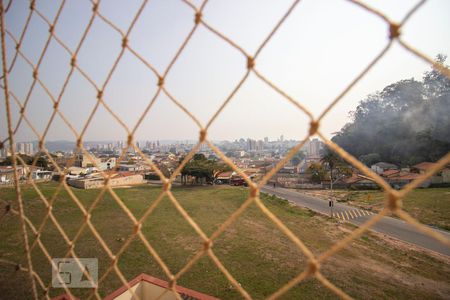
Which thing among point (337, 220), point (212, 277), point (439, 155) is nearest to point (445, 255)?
point (337, 220)

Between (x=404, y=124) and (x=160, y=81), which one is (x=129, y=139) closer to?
(x=160, y=81)

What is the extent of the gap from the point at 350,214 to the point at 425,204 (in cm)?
414

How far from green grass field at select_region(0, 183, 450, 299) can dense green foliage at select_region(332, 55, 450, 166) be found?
16.2 m

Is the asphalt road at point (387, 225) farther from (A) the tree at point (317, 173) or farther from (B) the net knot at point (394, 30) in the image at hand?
(B) the net knot at point (394, 30)

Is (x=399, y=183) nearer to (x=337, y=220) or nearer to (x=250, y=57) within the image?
(x=337, y=220)

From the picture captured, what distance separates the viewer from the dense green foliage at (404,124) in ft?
67.9

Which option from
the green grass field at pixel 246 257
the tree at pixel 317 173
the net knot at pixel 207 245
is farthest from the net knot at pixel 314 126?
the tree at pixel 317 173

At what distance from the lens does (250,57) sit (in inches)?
32.7

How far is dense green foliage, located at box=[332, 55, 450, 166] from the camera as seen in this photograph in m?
20.7

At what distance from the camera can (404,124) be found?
24.0 meters

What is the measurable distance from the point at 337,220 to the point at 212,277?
7.60 metres

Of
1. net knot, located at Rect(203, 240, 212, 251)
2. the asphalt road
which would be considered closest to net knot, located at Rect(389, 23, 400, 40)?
net knot, located at Rect(203, 240, 212, 251)

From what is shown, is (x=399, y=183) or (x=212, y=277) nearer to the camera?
(x=212, y=277)

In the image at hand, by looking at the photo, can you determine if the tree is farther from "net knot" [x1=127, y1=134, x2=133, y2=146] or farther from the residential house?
"net knot" [x1=127, y1=134, x2=133, y2=146]
